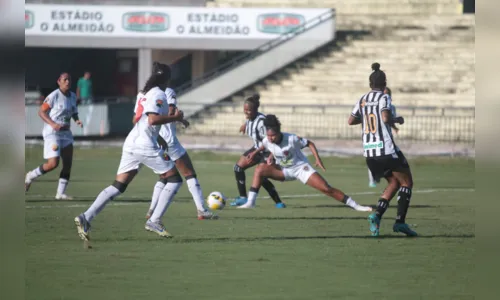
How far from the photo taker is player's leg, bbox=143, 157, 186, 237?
11.5 m

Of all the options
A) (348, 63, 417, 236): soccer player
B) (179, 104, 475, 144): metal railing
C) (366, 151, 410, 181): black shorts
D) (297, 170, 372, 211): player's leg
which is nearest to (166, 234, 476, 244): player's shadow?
(348, 63, 417, 236): soccer player

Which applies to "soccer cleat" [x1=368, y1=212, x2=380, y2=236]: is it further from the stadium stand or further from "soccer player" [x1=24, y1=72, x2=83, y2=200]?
the stadium stand

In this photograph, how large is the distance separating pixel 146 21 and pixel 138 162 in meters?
30.7

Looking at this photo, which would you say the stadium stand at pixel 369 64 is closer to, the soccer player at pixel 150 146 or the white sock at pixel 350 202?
the white sock at pixel 350 202

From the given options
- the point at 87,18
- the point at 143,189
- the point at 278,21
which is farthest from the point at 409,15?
the point at 143,189

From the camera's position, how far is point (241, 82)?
39781mm

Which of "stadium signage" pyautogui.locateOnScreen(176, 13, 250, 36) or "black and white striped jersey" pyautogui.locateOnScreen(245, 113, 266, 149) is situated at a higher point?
"stadium signage" pyautogui.locateOnScreen(176, 13, 250, 36)

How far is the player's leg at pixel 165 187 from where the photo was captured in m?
11.5

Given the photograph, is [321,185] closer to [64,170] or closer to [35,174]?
[64,170]

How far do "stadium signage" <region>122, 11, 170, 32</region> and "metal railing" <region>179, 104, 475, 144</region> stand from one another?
7.51 meters

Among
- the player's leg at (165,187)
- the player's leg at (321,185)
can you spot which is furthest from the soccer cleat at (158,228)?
the player's leg at (321,185)

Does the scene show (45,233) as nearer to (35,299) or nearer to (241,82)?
(35,299)

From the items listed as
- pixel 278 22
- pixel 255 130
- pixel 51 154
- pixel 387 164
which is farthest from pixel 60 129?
pixel 278 22

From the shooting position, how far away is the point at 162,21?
41.2m
